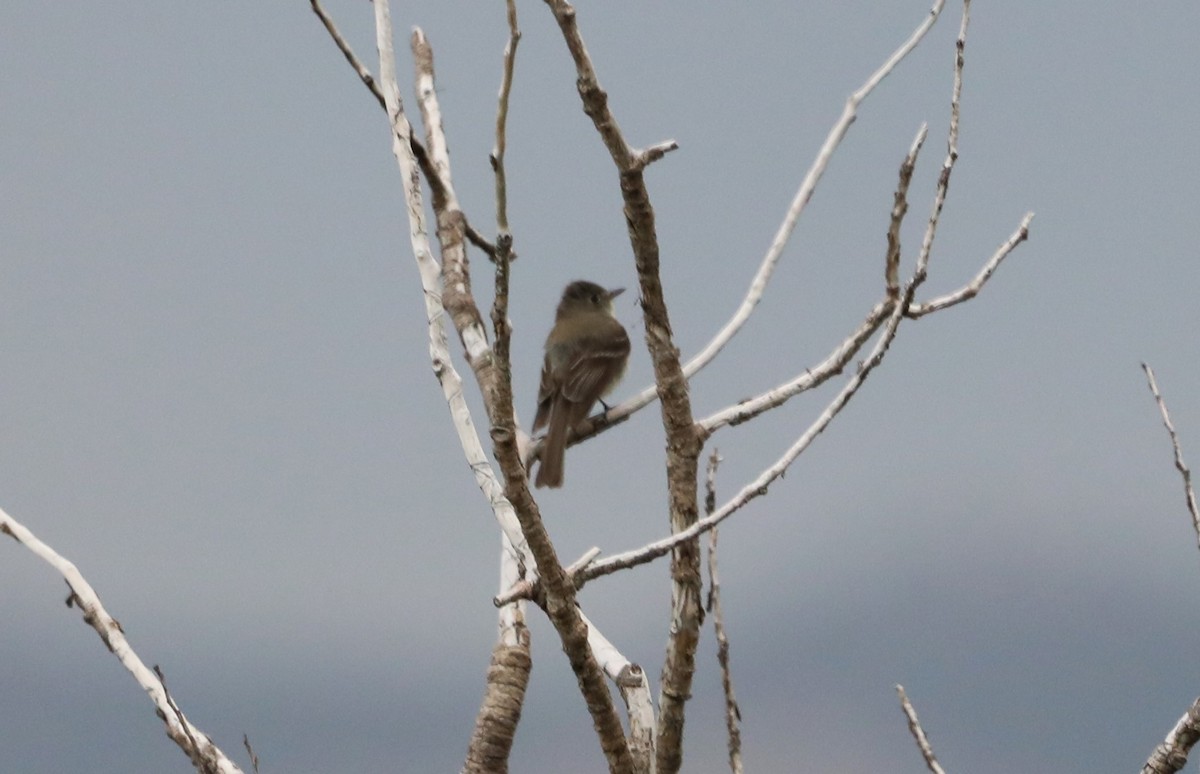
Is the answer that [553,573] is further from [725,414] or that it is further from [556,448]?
[556,448]

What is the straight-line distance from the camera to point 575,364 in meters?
7.91

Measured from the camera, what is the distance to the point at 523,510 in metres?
3.33

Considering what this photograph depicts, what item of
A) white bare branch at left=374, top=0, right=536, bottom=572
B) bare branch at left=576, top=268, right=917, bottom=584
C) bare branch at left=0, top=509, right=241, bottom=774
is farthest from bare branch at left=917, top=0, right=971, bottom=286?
bare branch at left=0, top=509, right=241, bottom=774

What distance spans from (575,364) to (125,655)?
3696 mm

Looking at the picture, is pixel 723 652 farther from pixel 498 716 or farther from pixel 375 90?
pixel 375 90

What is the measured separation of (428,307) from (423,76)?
82.2 inches

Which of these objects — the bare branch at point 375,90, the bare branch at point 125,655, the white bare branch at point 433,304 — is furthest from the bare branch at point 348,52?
the bare branch at point 125,655

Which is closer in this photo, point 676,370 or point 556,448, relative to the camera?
point 676,370

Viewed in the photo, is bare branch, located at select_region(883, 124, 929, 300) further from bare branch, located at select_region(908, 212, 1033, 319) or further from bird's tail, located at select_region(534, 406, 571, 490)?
bird's tail, located at select_region(534, 406, 571, 490)

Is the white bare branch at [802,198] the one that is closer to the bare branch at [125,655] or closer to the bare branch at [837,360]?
the bare branch at [837,360]

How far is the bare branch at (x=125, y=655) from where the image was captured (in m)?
4.51

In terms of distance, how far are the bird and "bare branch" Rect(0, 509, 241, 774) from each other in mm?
2599

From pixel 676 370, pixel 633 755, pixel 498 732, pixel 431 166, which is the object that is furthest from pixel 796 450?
pixel 431 166

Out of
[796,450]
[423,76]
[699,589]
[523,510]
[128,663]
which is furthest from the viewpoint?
[423,76]
